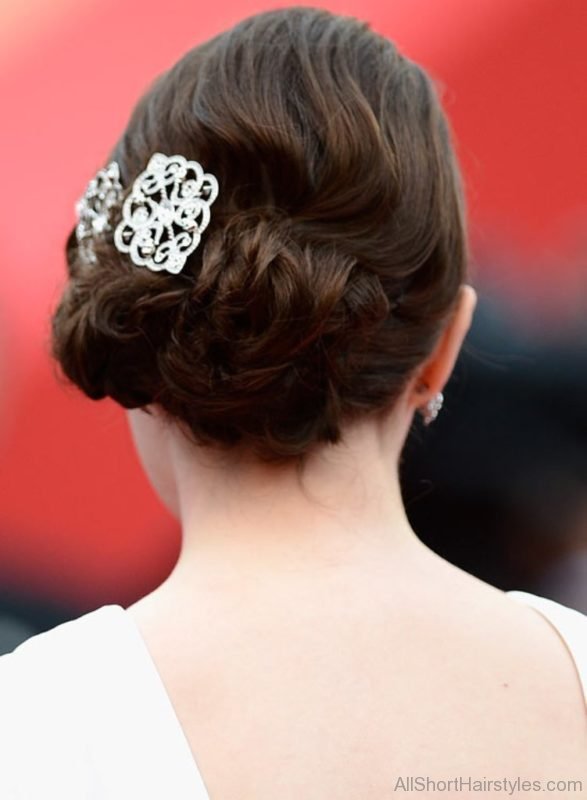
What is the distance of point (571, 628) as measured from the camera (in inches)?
34.0

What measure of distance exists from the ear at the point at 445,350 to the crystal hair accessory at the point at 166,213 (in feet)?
0.87

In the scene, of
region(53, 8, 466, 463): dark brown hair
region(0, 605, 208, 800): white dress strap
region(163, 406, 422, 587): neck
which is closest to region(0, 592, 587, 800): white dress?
region(0, 605, 208, 800): white dress strap

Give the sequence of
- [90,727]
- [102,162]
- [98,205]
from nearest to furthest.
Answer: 1. [90,727]
2. [98,205]
3. [102,162]

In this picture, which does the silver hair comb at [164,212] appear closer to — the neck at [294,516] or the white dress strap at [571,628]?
the neck at [294,516]

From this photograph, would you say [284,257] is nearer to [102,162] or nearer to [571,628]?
[571,628]

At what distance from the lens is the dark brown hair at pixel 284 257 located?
0.85m

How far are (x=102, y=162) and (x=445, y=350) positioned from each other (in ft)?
3.58

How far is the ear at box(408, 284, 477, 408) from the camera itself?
100cm

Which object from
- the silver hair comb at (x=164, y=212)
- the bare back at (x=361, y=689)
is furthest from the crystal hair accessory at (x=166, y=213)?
the bare back at (x=361, y=689)

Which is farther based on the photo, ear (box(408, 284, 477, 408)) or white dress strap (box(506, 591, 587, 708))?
ear (box(408, 284, 477, 408))

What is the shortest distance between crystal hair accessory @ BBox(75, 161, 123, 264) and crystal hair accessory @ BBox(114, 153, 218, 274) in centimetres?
4

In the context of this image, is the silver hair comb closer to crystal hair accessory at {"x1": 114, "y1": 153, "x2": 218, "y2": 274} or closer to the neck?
crystal hair accessory at {"x1": 114, "y1": 153, "x2": 218, "y2": 274}

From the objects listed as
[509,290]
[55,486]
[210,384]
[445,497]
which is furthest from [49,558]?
[210,384]

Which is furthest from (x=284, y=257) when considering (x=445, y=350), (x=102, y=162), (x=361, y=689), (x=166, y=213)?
(x=102, y=162)
